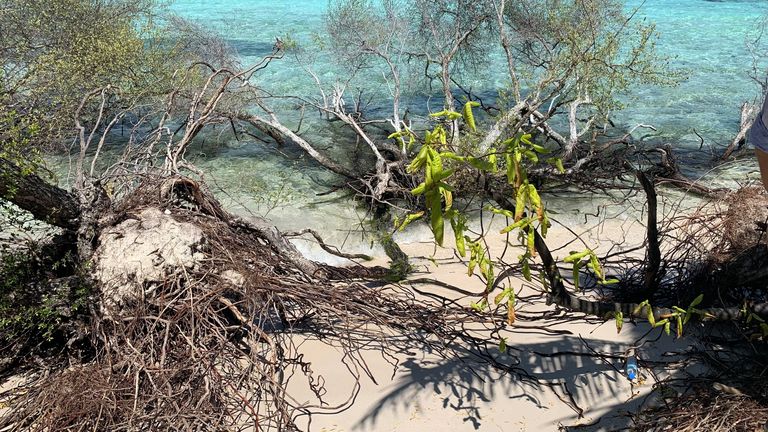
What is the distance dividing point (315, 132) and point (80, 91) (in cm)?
374

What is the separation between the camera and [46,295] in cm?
488

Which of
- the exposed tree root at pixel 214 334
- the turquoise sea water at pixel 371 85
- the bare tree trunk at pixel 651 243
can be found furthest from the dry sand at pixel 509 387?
the turquoise sea water at pixel 371 85

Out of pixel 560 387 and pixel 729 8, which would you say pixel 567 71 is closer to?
pixel 560 387

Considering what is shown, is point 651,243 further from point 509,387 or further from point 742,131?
point 742,131

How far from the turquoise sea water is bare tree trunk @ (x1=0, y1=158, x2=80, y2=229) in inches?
132

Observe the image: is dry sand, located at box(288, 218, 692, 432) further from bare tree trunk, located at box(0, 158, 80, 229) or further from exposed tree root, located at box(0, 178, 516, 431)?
bare tree trunk, located at box(0, 158, 80, 229)

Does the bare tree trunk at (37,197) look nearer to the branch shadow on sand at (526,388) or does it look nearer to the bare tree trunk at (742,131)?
the branch shadow on sand at (526,388)

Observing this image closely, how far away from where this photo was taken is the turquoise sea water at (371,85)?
9266mm

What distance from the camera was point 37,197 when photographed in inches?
200

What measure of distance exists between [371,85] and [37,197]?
1034cm

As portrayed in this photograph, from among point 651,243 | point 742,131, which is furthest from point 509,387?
point 742,131

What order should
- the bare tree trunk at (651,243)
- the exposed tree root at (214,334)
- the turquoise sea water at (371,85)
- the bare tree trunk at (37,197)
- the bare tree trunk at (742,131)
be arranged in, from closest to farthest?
the exposed tree root at (214,334), the bare tree trunk at (651,243), the bare tree trunk at (37,197), the turquoise sea water at (371,85), the bare tree trunk at (742,131)

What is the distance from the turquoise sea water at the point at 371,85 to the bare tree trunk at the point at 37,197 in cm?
336

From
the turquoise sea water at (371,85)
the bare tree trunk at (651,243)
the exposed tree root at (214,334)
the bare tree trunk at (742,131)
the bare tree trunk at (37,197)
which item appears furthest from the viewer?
the bare tree trunk at (742,131)
